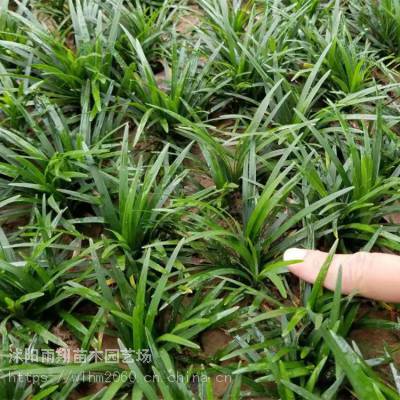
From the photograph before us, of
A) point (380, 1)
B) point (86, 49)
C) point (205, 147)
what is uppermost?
point (380, 1)

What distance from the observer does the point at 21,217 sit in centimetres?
178

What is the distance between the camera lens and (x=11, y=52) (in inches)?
85.5

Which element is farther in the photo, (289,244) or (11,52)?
(11,52)

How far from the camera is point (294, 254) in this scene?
147 centimetres

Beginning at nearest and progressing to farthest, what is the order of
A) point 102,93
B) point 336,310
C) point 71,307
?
point 336,310, point 71,307, point 102,93

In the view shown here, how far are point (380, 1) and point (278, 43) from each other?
597mm

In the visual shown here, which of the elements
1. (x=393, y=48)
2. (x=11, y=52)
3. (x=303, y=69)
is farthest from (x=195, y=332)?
Result: (x=393, y=48)

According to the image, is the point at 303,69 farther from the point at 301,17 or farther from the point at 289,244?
the point at 289,244

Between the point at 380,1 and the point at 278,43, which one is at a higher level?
the point at 380,1

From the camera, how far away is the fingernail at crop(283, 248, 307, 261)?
1454 millimetres

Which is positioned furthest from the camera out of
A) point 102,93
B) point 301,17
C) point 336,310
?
point 301,17

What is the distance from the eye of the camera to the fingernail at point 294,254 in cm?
145

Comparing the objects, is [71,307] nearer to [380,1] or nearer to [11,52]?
[11,52]

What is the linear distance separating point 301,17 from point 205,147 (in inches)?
36.5
